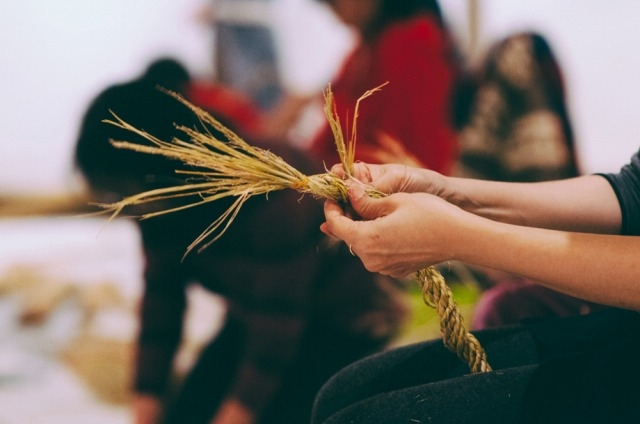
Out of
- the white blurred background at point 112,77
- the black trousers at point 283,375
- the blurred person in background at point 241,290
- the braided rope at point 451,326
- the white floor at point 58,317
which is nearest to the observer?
the braided rope at point 451,326

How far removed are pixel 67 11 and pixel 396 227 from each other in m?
2.76

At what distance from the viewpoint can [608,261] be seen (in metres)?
0.57

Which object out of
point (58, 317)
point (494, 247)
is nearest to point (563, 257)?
point (494, 247)

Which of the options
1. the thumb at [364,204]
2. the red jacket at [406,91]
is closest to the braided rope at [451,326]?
the thumb at [364,204]

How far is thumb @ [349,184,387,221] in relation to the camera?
64cm

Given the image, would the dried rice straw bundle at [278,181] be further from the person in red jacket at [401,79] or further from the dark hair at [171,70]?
the dark hair at [171,70]

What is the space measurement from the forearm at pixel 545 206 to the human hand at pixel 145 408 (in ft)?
2.56

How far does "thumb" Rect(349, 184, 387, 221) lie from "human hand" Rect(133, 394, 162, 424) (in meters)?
0.74

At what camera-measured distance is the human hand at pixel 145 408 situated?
1177 millimetres

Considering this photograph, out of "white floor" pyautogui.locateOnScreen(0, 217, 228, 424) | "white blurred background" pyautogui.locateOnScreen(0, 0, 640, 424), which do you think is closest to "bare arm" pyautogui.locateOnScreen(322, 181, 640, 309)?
"white floor" pyautogui.locateOnScreen(0, 217, 228, 424)

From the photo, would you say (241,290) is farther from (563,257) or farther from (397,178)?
(563,257)

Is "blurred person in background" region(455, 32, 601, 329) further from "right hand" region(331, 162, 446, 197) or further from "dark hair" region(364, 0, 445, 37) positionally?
"right hand" region(331, 162, 446, 197)

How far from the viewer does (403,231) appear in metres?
0.60

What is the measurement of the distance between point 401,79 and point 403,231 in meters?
0.85
